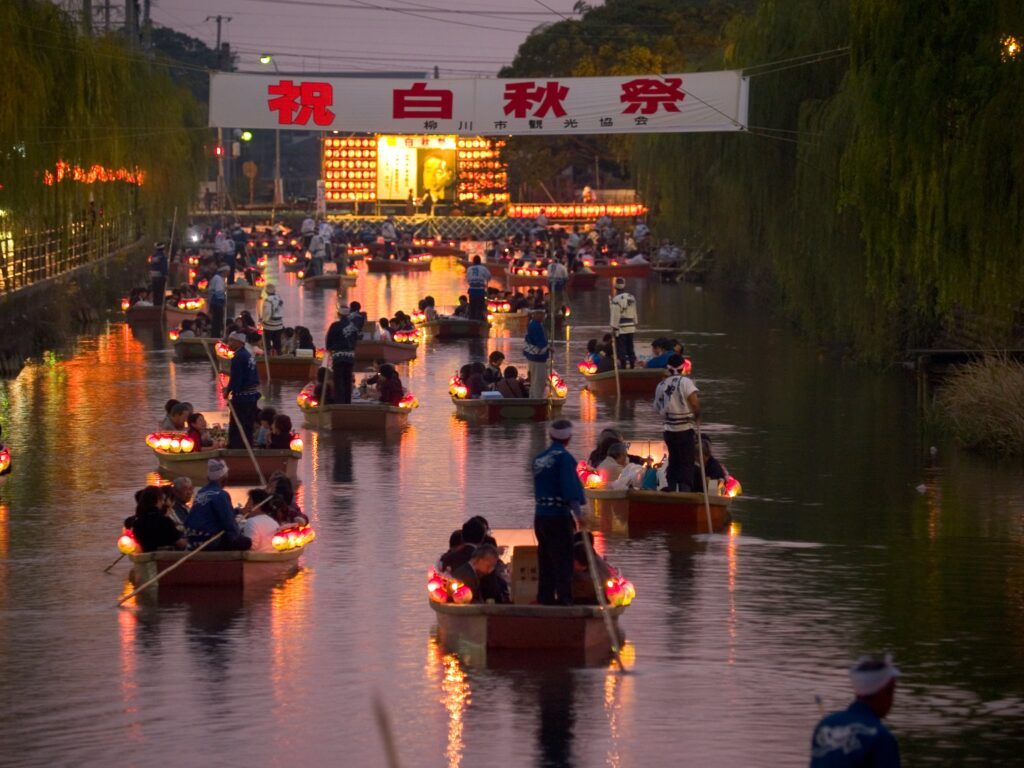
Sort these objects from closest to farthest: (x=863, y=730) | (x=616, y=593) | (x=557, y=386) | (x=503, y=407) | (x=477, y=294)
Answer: (x=863, y=730)
(x=616, y=593)
(x=503, y=407)
(x=557, y=386)
(x=477, y=294)

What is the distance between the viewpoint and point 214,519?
701 inches

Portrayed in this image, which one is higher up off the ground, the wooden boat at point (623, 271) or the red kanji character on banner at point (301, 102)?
the red kanji character on banner at point (301, 102)

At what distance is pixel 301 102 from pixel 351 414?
38.0 feet

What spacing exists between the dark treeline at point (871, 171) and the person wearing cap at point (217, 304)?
39.0 ft

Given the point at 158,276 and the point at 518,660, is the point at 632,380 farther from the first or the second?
the point at 158,276

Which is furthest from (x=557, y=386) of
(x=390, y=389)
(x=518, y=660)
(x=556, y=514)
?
(x=518, y=660)

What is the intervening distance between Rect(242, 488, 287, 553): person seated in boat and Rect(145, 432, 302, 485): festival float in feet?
14.3

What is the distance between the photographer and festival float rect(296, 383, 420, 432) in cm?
2964

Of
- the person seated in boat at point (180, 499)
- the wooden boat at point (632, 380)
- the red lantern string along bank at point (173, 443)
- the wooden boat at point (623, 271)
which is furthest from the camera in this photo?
the wooden boat at point (623, 271)

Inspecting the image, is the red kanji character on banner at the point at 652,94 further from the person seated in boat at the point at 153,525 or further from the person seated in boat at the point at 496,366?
the person seated in boat at the point at 153,525

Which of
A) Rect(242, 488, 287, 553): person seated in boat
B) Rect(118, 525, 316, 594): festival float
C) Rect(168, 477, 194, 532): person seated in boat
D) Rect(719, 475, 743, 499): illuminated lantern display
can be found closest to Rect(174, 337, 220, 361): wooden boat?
Rect(719, 475, 743, 499): illuminated lantern display

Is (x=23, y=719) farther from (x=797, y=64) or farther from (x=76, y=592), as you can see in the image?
(x=797, y=64)

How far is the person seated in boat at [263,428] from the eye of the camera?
80.9ft

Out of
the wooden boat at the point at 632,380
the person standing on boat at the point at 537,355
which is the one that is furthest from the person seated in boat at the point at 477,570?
the wooden boat at the point at 632,380
